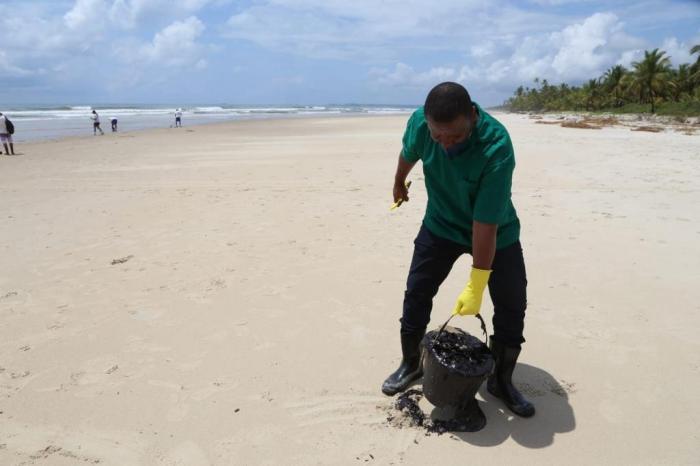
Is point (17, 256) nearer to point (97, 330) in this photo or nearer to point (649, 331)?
point (97, 330)

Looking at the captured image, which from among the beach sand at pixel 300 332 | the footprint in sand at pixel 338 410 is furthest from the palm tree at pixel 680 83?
the footprint in sand at pixel 338 410

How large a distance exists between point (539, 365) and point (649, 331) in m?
1.07

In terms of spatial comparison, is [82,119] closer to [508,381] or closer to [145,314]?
[145,314]

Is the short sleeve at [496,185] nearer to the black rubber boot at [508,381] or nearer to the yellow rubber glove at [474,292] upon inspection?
the yellow rubber glove at [474,292]

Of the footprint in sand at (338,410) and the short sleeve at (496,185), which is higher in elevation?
the short sleeve at (496,185)

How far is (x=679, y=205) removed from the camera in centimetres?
694

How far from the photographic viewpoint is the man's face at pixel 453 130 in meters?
1.99

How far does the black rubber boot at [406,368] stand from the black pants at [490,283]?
75 mm

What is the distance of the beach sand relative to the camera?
7.89 feet

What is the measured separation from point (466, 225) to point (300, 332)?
1.67 meters

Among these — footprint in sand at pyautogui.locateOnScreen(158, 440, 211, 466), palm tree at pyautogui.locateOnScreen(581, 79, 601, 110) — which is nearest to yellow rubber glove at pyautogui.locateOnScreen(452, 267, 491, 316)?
footprint in sand at pyautogui.locateOnScreen(158, 440, 211, 466)

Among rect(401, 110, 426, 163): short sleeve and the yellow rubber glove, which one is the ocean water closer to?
rect(401, 110, 426, 163): short sleeve

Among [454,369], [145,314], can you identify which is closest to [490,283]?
[454,369]

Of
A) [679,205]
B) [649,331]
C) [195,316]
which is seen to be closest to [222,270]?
[195,316]
